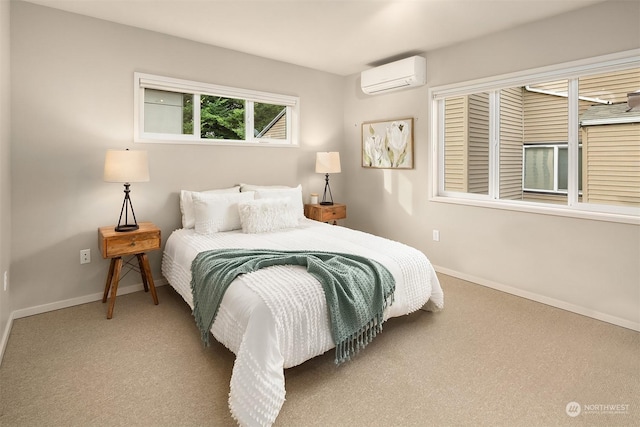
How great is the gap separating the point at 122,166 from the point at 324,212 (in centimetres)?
234

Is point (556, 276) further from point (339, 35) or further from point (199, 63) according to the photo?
point (199, 63)

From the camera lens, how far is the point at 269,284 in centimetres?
215

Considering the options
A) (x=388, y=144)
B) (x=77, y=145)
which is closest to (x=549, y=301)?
(x=388, y=144)

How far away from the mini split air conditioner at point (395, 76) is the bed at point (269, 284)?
1657 mm

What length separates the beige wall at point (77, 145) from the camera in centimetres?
295

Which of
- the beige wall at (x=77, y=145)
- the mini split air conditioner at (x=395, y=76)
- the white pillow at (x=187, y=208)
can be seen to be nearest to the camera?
the beige wall at (x=77, y=145)

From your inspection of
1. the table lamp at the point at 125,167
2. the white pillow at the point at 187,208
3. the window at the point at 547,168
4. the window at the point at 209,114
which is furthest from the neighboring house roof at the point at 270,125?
the window at the point at 547,168

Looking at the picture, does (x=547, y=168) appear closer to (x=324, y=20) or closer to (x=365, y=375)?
(x=324, y=20)

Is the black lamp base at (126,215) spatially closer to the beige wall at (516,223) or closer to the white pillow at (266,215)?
the white pillow at (266,215)

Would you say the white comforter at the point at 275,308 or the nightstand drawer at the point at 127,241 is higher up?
the nightstand drawer at the point at 127,241

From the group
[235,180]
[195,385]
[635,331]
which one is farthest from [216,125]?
[635,331]

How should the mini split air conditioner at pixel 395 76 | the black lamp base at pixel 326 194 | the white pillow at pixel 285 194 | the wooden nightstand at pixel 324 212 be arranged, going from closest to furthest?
the white pillow at pixel 285 194 → the mini split air conditioner at pixel 395 76 → the wooden nightstand at pixel 324 212 → the black lamp base at pixel 326 194

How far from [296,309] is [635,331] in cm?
269

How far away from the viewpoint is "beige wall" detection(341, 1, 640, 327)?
2857mm
